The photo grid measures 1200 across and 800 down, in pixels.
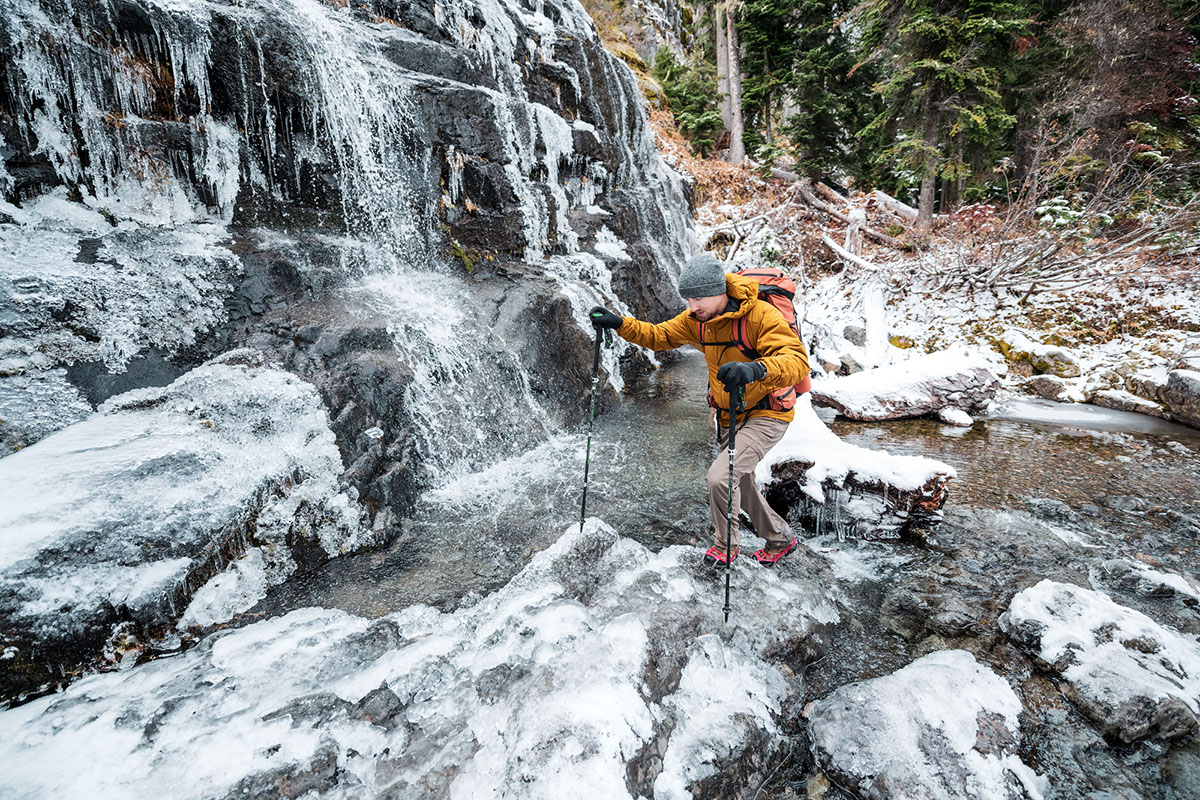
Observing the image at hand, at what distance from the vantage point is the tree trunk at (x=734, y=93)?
873 inches

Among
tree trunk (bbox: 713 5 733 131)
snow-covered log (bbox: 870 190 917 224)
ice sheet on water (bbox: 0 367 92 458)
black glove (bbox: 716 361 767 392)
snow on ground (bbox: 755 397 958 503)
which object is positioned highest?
tree trunk (bbox: 713 5 733 131)

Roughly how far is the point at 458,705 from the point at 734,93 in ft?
87.6

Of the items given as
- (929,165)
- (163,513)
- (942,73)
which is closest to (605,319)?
(163,513)

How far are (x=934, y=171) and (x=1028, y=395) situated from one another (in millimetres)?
8299

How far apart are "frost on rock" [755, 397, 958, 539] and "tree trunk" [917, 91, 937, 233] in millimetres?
13501

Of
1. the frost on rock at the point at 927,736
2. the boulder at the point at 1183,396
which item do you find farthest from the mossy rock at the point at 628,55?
the frost on rock at the point at 927,736

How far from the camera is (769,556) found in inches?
173

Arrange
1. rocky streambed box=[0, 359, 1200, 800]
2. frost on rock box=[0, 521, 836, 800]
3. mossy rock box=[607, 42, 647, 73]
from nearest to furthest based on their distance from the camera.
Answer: frost on rock box=[0, 521, 836, 800] < rocky streambed box=[0, 359, 1200, 800] < mossy rock box=[607, 42, 647, 73]

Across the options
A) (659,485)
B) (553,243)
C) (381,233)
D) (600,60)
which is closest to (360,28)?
(381,233)

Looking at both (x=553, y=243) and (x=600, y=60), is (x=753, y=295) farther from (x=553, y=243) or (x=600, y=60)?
(x=600, y=60)

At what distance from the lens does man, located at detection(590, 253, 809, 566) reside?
3.47m

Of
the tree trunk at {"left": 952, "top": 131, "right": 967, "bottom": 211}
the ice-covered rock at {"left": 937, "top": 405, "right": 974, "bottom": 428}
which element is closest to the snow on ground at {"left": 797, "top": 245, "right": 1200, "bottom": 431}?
the ice-covered rock at {"left": 937, "top": 405, "right": 974, "bottom": 428}

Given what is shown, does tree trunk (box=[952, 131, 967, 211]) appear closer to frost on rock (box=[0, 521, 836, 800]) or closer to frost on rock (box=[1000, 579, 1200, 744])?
frost on rock (box=[1000, 579, 1200, 744])

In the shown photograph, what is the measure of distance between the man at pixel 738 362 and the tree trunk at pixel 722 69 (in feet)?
76.1
